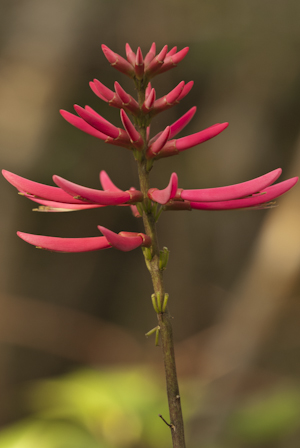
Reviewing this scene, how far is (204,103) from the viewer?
2842mm

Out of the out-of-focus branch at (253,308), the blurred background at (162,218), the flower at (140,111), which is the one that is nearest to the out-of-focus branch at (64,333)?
the blurred background at (162,218)

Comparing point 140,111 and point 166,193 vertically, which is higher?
point 140,111

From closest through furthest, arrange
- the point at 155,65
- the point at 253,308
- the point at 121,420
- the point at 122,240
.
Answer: the point at 122,240
the point at 155,65
the point at 121,420
the point at 253,308

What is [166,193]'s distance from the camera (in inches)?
17.7

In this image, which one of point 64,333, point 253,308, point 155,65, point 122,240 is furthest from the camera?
point 64,333

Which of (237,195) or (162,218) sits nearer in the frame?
(237,195)

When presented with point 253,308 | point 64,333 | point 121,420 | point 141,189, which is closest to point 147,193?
point 141,189

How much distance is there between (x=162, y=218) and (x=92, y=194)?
8.21 ft

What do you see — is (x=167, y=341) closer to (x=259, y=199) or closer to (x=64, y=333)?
(x=259, y=199)

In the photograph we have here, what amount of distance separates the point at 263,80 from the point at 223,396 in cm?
204

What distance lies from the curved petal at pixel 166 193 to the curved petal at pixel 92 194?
0.03 metres

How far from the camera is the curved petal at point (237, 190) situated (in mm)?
456

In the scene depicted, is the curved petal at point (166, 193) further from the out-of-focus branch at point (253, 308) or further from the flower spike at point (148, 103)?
the out-of-focus branch at point (253, 308)

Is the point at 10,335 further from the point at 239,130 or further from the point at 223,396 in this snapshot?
the point at 239,130
